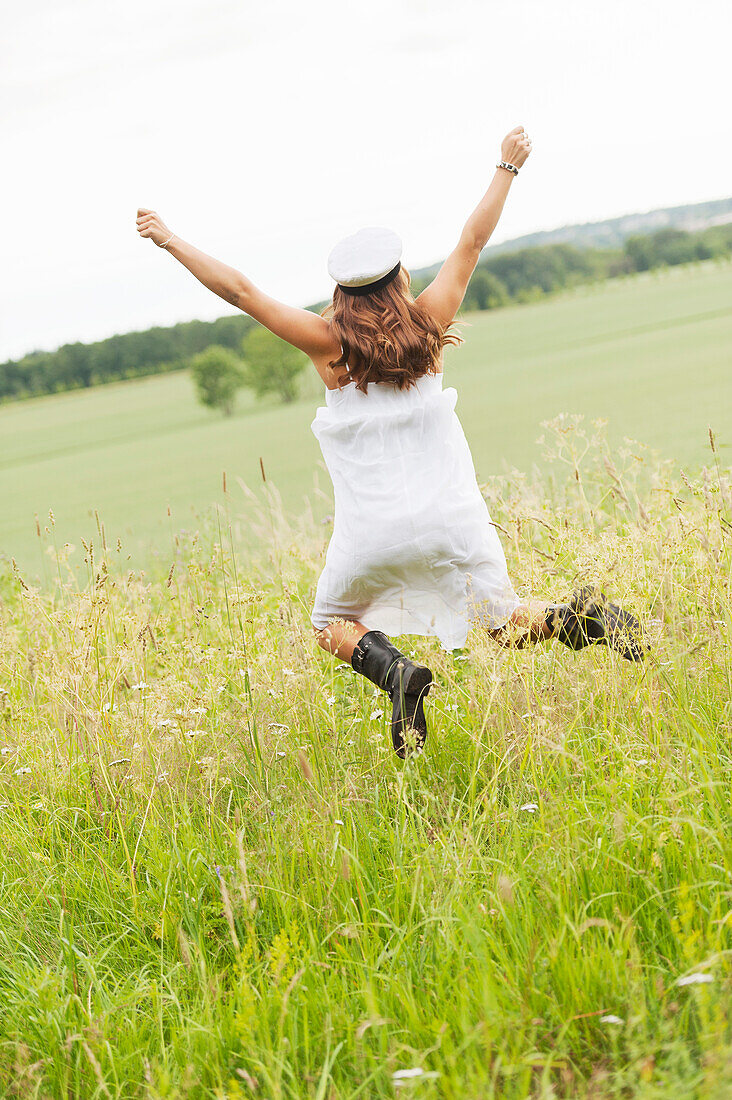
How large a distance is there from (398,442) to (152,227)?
95cm

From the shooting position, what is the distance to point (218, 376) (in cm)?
2852

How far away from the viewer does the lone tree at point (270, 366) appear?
27703 millimetres

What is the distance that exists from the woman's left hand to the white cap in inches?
19.5

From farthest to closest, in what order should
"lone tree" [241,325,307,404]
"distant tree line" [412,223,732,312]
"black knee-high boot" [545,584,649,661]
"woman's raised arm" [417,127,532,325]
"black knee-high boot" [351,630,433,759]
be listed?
1. "distant tree line" [412,223,732,312]
2. "lone tree" [241,325,307,404]
3. "woman's raised arm" [417,127,532,325]
4. "black knee-high boot" [545,584,649,661]
5. "black knee-high boot" [351,630,433,759]

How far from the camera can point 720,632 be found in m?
2.36

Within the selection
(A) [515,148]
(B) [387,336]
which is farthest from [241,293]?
(A) [515,148]

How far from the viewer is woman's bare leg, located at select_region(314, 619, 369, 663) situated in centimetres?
278

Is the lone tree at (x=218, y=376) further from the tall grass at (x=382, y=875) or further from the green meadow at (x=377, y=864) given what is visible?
the tall grass at (x=382, y=875)

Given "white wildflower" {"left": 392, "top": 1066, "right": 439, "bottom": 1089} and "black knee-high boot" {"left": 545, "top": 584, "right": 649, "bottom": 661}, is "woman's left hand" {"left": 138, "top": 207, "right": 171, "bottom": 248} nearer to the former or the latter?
"black knee-high boot" {"left": 545, "top": 584, "right": 649, "bottom": 661}

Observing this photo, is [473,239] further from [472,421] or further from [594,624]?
[472,421]

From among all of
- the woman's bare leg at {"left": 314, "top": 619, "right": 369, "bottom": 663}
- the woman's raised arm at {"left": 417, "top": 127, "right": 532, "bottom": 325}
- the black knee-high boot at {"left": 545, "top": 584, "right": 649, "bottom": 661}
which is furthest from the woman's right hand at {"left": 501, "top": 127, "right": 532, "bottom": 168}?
the woman's bare leg at {"left": 314, "top": 619, "right": 369, "bottom": 663}

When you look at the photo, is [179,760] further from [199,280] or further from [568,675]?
[199,280]

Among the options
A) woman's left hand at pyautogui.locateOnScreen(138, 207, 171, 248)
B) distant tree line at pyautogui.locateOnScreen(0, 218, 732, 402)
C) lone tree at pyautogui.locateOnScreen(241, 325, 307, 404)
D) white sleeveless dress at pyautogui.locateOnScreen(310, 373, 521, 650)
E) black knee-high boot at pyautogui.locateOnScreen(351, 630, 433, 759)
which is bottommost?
black knee-high boot at pyautogui.locateOnScreen(351, 630, 433, 759)

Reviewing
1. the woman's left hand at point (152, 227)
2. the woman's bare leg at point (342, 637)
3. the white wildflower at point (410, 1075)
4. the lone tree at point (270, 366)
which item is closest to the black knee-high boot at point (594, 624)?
the woman's bare leg at point (342, 637)
